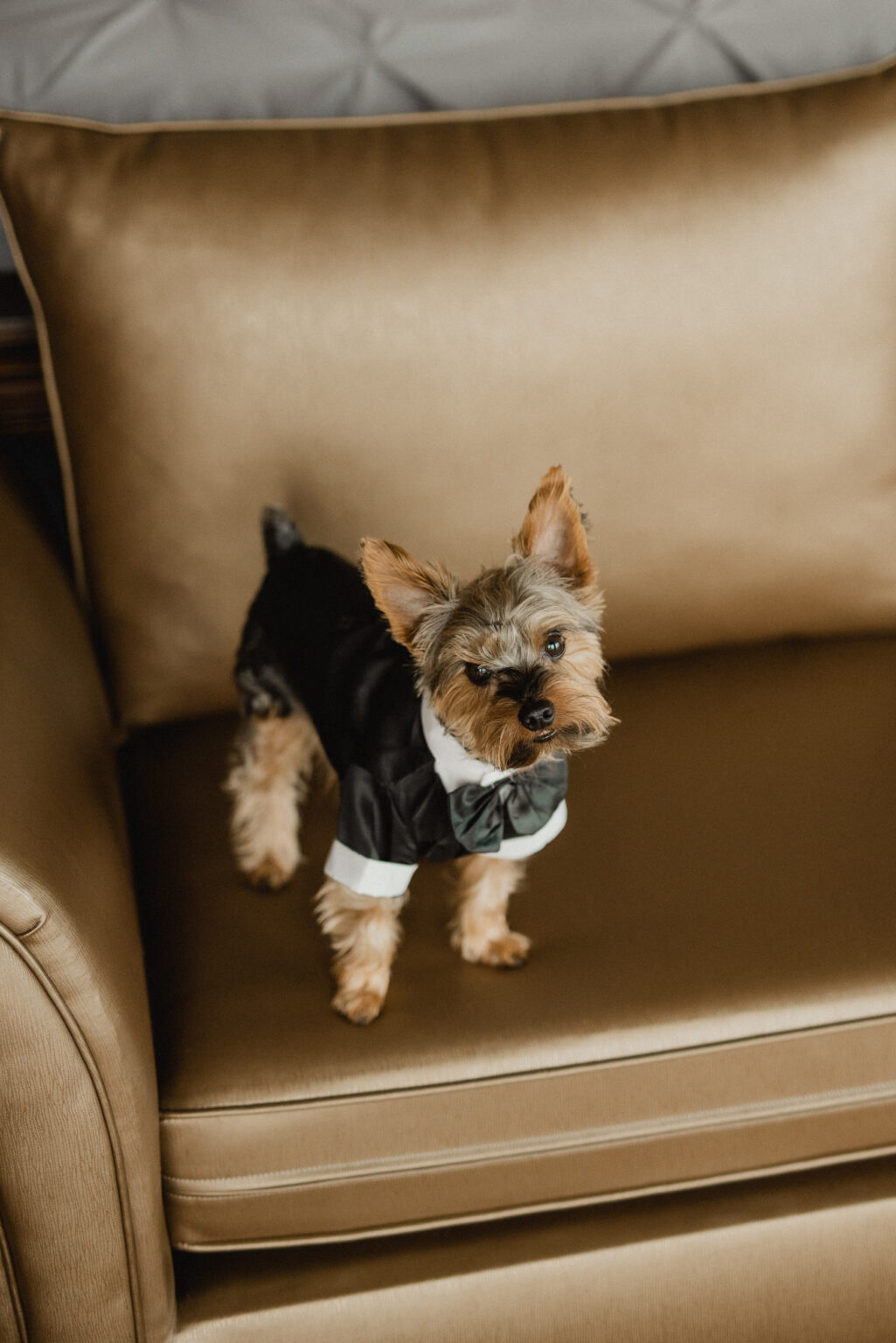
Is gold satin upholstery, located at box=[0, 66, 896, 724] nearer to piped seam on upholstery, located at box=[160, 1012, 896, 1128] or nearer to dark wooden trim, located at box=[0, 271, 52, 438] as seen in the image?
dark wooden trim, located at box=[0, 271, 52, 438]

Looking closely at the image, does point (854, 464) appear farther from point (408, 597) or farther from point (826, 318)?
point (408, 597)

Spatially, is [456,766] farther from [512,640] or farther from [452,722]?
[512,640]

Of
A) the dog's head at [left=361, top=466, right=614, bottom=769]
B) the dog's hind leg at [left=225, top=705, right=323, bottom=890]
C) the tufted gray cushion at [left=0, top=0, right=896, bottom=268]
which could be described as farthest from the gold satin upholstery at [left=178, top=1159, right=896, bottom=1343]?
the tufted gray cushion at [left=0, top=0, right=896, bottom=268]

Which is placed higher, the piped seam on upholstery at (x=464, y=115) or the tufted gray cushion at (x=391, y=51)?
the tufted gray cushion at (x=391, y=51)

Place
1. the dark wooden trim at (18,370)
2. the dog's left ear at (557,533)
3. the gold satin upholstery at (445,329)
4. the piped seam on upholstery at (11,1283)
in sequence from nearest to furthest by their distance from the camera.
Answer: the piped seam on upholstery at (11,1283)
the dog's left ear at (557,533)
the gold satin upholstery at (445,329)
the dark wooden trim at (18,370)

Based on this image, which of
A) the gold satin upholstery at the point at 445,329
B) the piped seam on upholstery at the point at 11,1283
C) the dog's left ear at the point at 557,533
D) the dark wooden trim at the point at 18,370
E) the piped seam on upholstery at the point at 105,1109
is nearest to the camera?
the piped seam on upholstery at the point at 105,1109

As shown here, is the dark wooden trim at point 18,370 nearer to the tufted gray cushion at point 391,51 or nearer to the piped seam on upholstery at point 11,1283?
the tufted gray cushion at point 391,51

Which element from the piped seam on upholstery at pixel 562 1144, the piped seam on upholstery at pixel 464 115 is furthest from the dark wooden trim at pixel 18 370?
the piped seam on upholstery at pixel 562 1144

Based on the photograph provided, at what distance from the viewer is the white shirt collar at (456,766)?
1156 millimetres

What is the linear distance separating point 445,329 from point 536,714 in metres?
0.64

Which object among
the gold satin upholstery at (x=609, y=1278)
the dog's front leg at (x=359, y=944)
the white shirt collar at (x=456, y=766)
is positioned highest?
the white shirt collar at (x=456, y=766)

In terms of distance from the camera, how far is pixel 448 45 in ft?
5.65

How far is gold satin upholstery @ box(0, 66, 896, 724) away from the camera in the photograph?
1371 millimetres

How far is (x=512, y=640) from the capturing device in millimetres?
1113
